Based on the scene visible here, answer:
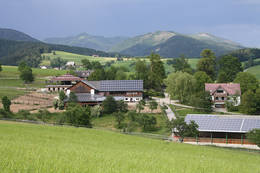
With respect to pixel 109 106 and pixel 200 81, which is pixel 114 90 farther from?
pixel 200 81

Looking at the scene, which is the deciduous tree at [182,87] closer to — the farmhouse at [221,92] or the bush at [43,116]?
the farmhouse at [221,92]

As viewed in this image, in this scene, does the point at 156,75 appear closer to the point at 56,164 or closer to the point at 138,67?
the point at 138,67

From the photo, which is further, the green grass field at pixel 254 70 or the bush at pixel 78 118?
the green grass field at pixel 254 70

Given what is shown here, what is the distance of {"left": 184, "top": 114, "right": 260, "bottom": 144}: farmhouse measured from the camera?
143ft

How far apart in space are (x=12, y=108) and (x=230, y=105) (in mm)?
51494

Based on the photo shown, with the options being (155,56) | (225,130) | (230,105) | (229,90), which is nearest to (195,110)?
(230,105)

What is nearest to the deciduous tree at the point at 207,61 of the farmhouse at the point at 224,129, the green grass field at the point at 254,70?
the green grass field at the point at 254,70

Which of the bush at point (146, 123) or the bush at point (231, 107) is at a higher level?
the bush at point (231, 107)

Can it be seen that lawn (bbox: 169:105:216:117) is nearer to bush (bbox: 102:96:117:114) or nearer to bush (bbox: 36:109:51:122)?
bush (bbox: 102:96:117:114)

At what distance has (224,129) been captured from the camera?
4441cm

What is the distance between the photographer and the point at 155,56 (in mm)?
100625

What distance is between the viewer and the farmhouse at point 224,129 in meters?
43.7

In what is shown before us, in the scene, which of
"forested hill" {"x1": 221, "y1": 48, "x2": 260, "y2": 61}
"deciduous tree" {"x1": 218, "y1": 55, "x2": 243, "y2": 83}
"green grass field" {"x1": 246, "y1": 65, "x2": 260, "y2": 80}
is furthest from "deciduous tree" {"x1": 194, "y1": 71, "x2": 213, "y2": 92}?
"forested hill" {"x1": 221, "y1": 48, "x2": 260, "y2": 61}

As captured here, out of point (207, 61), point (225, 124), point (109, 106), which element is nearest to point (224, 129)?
point (225, 124)
